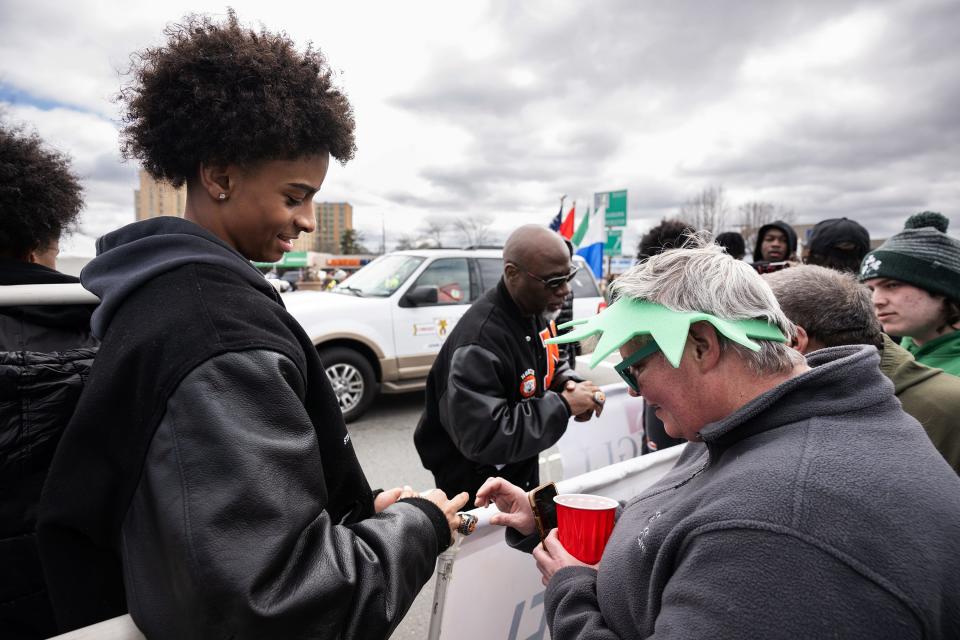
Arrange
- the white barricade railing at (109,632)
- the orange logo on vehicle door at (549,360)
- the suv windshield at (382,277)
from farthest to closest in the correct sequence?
the suv windshield at (382,277)
the orange logo on vehicle door at (549,360)
the white barricade railing at (109,632)

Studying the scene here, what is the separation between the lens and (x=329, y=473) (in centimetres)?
118

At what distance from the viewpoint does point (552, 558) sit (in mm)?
1561

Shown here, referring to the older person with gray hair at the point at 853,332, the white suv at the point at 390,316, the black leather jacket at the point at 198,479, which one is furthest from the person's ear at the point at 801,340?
the white suv at the point at 390,316

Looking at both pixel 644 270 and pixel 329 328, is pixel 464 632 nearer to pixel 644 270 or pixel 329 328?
pixel 644 270

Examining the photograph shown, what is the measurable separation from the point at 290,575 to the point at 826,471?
99cm

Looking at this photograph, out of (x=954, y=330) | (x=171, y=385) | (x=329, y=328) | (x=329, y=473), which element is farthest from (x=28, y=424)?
(x=329, y=328)

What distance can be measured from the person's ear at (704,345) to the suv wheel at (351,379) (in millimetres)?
5196

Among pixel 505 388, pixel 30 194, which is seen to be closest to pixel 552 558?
pixel 505 388

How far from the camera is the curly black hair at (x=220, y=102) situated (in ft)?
3.90

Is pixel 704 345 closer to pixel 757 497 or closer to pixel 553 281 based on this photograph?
pixel 757 497

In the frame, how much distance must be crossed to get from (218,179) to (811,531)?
4.66 ft

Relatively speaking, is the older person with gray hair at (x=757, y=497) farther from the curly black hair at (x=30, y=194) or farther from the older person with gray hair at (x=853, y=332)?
the curly black hair at (x=30, y=194)

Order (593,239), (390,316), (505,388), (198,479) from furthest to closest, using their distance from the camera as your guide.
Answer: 1. (593,239)
2. (390,316)
3. (505,388)
4. (198,479)

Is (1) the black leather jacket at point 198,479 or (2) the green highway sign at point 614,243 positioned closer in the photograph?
(1) the black leather jacket at point 198,479
